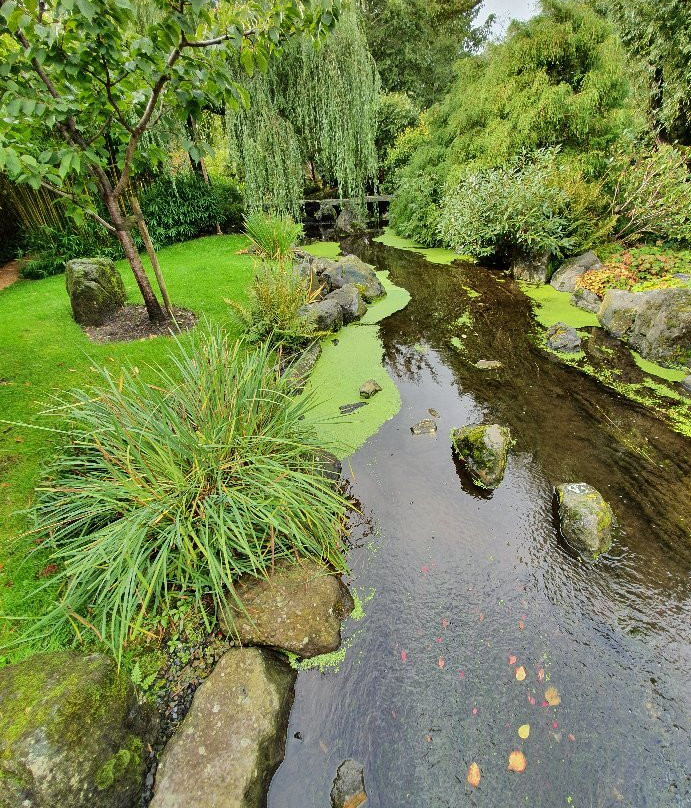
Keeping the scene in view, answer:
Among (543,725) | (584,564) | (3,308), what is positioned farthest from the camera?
(3,308)

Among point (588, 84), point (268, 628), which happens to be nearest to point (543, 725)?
point (268, 628)

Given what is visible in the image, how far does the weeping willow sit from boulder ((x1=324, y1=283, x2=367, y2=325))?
3.44 m

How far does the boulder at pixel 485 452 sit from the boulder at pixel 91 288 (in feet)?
14.3

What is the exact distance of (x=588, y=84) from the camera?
250 inches

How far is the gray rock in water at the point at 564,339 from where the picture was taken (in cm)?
454

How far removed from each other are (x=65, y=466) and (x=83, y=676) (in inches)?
49.1

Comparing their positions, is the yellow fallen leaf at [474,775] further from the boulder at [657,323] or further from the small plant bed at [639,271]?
the small plant bed at [639,271]

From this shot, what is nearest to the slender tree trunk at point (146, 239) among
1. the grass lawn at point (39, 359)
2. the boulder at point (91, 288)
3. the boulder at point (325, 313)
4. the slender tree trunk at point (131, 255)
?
the slender tree trunk at point (131, 255)

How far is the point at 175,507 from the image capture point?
78.7 inches

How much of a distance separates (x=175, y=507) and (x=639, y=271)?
681 cm

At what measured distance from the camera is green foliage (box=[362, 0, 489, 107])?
13000mm

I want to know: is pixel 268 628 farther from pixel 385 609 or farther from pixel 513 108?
pixel 513 108

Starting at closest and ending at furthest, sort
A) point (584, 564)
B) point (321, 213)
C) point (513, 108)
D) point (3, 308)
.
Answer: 1. point (584, 564)
2. point (3, 308)
3. point (513, 108)
4. point (321, 213)

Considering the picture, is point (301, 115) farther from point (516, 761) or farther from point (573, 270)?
point (516, 761)
